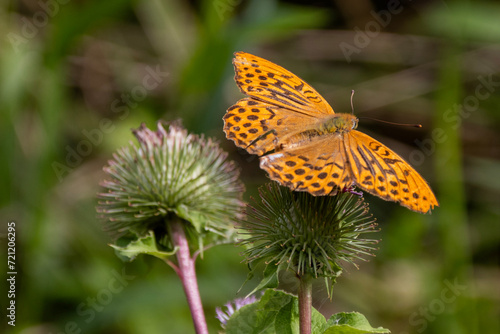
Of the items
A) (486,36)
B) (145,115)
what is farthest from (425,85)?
(145,115)

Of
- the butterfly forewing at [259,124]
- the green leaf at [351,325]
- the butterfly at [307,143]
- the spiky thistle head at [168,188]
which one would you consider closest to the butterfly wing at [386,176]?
the butterfly at [307,143]

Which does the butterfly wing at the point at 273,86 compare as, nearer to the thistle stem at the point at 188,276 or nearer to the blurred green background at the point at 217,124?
the thistle stem at the point at 188,276

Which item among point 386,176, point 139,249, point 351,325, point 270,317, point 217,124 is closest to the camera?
point 351,325

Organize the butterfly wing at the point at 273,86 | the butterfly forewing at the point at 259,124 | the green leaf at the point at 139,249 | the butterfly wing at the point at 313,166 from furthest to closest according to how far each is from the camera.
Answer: the butterfly wing at the point at 273,86 < the butterfly forewing at the point at 259,124 < the green leaf at the point at 139,249 < the butterfly wing at the point at 313,166

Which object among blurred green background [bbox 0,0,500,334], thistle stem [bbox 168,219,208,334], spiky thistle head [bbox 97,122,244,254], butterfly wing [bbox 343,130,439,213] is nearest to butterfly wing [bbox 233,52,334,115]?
spiky thistle head [bbox 97,122,244,254]

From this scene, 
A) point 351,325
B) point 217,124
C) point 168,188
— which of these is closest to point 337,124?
point 168,188

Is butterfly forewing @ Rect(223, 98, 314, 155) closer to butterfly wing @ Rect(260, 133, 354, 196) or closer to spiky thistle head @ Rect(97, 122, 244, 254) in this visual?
butterfly wing @ Rect(260, 133, 354, 196)

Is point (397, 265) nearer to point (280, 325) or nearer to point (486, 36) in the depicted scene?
point (486, 36)

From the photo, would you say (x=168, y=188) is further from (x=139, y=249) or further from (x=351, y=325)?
(x=351, y=325)
